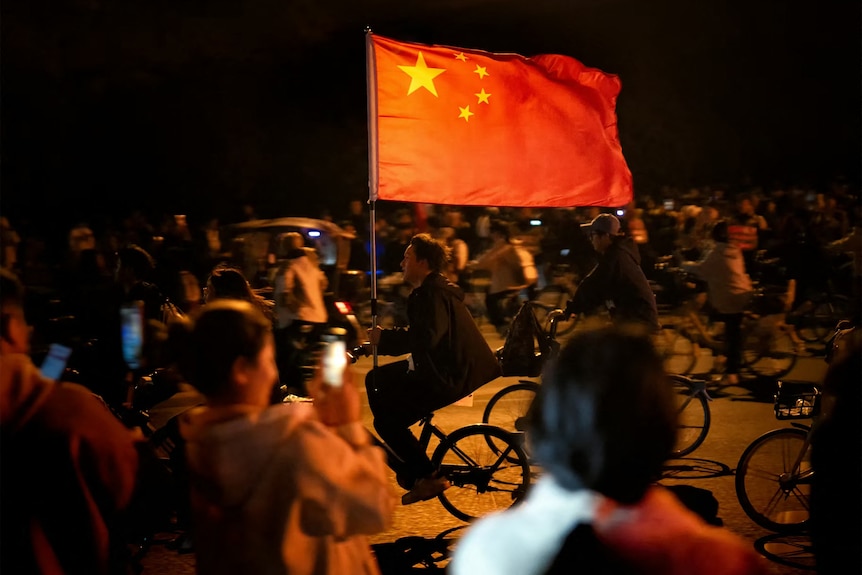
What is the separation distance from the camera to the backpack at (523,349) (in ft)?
21.7

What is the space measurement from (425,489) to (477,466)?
54 cm

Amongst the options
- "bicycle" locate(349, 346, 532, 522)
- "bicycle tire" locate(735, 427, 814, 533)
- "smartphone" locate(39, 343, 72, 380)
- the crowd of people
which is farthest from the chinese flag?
the crowd of people

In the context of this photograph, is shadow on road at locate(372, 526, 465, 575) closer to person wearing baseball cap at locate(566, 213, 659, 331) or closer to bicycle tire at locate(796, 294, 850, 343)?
person wearing baseball cap at locate(566, 213, 659, 331)

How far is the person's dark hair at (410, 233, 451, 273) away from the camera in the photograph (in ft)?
17.2

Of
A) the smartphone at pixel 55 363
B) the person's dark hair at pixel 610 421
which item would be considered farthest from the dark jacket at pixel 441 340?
the person's dark hair at pixel 610 421

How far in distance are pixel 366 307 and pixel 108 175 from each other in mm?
18101

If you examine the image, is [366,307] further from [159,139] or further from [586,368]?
[159,139]

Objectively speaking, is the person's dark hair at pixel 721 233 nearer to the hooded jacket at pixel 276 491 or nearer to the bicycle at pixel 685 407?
the bicycle at pixel 685 407

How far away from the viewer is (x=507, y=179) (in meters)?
5.93

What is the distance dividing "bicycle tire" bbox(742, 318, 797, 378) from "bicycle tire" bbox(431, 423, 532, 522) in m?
5.24

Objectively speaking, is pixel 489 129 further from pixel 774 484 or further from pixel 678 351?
pixel 678 351

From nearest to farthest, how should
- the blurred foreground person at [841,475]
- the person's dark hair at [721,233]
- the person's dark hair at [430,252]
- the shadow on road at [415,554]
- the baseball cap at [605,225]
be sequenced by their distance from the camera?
the blurred foreground person at [841,475], the shadow on road at [415,554], the person's dark hair at [430,252], the baseball cap at [605,225], the person's dark hair at [721,233]

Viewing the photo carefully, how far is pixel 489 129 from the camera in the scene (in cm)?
583

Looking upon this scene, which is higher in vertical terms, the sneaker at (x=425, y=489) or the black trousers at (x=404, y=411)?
the black trousers at (x=404, y=411)
